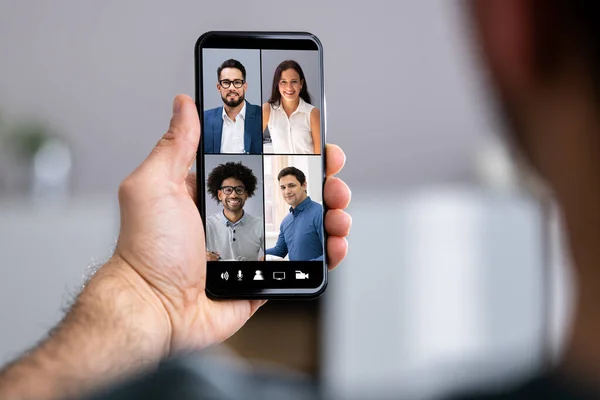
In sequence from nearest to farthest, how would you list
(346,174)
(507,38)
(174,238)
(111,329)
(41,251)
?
1. (507,38)
2. (111,329)
3. (174,238)
4. (41,251)
5. (346,174)

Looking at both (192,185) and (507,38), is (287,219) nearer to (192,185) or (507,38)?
(192,185)

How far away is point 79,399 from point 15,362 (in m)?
0.33

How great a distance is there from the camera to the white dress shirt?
27.8 inches

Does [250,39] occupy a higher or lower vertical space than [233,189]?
higher

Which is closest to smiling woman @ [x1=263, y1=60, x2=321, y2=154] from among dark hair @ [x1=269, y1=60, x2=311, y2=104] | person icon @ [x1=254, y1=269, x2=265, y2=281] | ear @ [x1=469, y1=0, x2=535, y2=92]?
dark hair @ [x1=269, y1=60, x2=311, y2=104]

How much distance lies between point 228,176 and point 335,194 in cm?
10

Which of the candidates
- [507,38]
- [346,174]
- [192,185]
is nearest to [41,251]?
[346,174]

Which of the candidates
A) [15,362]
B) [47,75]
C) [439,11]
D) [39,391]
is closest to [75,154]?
[47,75]

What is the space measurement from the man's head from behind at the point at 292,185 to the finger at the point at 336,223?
32 millimetres

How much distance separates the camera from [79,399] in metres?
0.10

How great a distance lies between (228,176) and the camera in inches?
27.9

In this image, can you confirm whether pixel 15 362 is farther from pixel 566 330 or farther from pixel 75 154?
pixel 75 154

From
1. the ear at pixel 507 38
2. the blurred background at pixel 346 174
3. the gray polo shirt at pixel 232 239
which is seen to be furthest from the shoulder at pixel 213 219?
the blurred background at pixel 346 174

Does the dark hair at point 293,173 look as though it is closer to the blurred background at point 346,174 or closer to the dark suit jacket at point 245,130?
the dark suit jacket at point 245,130
